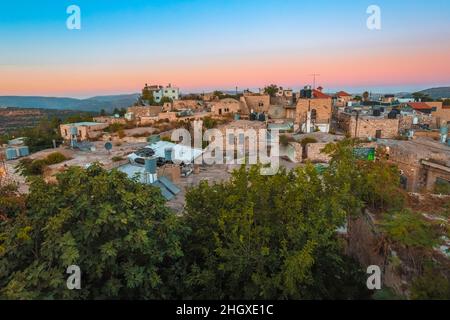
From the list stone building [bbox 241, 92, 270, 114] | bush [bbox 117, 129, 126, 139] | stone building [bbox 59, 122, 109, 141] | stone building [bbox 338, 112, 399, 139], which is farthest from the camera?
stone building [bbox 241, 92, 270, 114]

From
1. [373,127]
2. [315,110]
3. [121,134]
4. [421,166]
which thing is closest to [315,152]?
[421,166]

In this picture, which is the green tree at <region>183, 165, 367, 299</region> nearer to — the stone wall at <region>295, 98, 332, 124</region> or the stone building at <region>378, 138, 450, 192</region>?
the stone building at <region>378, 138, 450, 192</region>

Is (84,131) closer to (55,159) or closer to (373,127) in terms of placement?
(55,159)

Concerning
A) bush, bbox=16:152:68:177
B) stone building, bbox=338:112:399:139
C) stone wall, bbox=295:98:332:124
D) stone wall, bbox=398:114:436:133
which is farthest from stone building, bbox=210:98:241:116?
bush, bbox=16:152:68:177

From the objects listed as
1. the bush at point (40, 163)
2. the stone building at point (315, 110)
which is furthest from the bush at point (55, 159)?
the stone building at point (315, 110)

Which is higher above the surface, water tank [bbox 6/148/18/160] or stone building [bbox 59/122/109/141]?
stone building [bbox 59/122/109/141]

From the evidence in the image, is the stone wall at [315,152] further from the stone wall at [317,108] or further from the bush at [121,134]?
the bush at [121,134]
